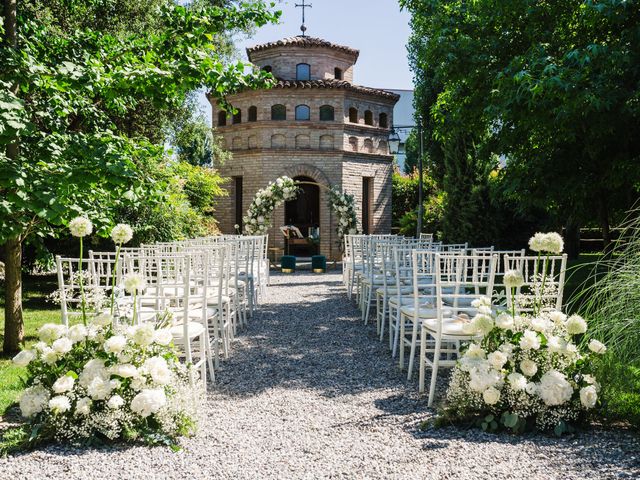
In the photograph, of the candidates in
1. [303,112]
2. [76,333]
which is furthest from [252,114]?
[76,333]

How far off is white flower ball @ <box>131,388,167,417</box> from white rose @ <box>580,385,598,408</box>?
110 inches

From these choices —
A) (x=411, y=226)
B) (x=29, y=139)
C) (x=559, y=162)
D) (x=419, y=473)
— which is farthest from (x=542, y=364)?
(x=411, y=226)

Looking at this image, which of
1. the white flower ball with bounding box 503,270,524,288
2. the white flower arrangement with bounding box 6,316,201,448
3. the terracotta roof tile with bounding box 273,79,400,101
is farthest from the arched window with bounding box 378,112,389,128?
the white flower arrangement with bounding box 6,316,201,448

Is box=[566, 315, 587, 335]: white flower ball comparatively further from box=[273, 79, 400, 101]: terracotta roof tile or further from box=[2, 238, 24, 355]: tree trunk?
box=[273, 79, 400, 101]: terracotta roof tile

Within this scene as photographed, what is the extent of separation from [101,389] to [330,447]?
1.50 m

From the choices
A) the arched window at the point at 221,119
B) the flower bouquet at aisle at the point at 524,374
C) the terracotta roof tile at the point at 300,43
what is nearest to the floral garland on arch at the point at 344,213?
the arched window at the point at 221,119

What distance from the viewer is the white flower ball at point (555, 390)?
367cm

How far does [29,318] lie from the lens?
836cm

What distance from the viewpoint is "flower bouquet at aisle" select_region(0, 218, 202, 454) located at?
3.41 metres

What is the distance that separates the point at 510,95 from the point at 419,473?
577 cm

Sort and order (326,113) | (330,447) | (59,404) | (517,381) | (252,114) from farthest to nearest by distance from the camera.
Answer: (252,114)
(326,113)
(517,381)
(330,447)
(59,404)

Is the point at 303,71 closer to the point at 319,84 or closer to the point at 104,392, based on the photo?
the point at 319,84

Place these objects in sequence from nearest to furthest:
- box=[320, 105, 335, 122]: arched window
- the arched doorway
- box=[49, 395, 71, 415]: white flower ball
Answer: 1. box=[49, 395, 71, 415]: white flower ball
2. box=[320, 105, 335, 122]: arched window
3. the arched doorway

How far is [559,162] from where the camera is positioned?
364 inches
